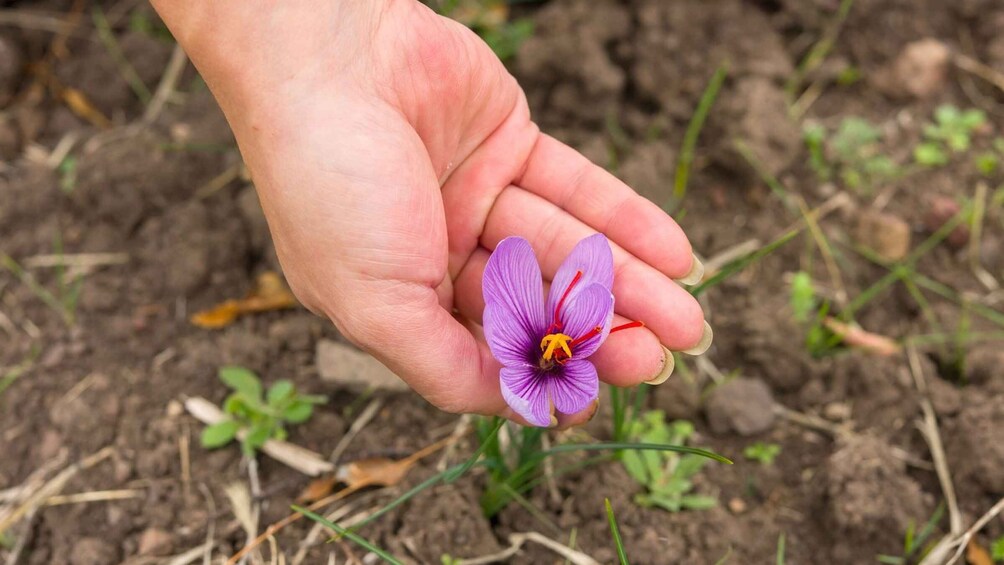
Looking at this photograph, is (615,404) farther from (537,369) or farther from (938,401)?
(938,401)

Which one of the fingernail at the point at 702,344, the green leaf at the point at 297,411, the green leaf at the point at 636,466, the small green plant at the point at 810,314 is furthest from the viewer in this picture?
the small green plant at the point at 810,314

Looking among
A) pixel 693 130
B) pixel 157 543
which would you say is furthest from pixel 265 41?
pixel 693 130

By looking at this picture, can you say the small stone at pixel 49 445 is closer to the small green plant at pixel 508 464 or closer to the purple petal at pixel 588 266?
the small green plant at pixel 508 464

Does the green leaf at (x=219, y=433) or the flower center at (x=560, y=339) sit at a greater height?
the flower center at (x=560, y=339)

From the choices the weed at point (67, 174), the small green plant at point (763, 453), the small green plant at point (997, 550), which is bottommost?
the small green plant at point (763, 453)

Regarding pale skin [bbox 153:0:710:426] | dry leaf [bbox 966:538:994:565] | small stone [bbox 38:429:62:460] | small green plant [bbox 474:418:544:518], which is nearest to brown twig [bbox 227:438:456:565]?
small green plant [bbox 474:418:544:518]

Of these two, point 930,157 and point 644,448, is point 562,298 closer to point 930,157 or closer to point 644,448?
point 644,448

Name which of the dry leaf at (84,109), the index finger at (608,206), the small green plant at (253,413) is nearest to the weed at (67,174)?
the dry leaf at (84,109)
